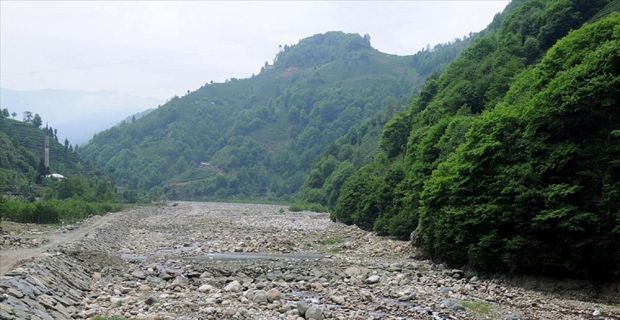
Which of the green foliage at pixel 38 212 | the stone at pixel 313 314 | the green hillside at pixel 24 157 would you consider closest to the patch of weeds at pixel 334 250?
the stone at pixel 313 314

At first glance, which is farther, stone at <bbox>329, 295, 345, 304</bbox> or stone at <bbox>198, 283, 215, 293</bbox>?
stone at <bbox>198, 283, 215, 293</bbox>

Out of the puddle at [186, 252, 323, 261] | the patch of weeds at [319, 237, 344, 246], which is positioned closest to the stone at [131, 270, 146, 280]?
the puddle at [186, 252, 323, 261]

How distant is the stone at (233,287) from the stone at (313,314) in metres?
5.85

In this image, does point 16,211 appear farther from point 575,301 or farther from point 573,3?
point 573,3

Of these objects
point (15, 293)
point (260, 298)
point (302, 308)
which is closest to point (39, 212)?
point (260, 298)

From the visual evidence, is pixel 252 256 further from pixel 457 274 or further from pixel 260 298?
pixel 260 298

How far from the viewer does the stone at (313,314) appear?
17656 millimetres

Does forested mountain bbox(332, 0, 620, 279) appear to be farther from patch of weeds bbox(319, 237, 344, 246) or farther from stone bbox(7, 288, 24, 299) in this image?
stone bbox(7, 288, 24, 299)

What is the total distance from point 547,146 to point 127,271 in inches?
848

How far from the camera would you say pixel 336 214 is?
73.6 m

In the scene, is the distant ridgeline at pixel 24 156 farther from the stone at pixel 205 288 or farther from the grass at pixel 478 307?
the grass at pixel 478 307

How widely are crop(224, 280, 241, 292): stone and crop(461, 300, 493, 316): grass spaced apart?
30.3ft

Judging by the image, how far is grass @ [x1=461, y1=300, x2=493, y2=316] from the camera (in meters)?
19.6

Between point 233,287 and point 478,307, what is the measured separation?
10.00 m
